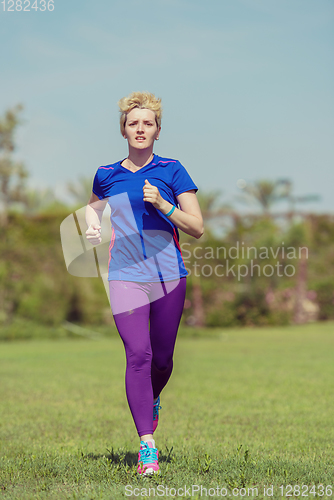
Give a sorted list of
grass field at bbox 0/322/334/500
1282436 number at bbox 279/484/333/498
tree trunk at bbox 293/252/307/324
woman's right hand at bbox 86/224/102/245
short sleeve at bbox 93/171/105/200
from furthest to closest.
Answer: tree trunk at bbox 293/252/307/324 < short sleeve at bbox 93/171/105/200 < woman's right hand at bbox 86/224/102/245 < grass field at bbox 0/322/334/500 < 1282436 number at bbox 279/484/333/498

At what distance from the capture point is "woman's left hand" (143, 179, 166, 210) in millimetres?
3836

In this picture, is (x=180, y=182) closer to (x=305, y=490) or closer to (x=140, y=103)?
(x=140, y=103)

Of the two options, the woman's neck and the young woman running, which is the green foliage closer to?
the young woman running

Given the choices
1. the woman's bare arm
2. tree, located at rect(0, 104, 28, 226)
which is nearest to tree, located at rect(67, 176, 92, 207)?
tree, located at rect(0, 104, 28, 226)

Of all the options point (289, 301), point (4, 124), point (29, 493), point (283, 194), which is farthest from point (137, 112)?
point (283, 194)

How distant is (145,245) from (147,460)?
1404mm

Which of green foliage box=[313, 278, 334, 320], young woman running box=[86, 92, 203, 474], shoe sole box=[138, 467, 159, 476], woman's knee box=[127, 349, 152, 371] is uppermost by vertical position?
young woman running box=[86, 92, 203, 474]

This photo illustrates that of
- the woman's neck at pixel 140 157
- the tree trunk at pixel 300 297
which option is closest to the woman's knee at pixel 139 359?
the woman's neck at pixel 140 157

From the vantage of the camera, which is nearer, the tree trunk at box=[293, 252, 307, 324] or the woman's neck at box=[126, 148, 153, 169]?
the woman's neck at box=[126, 148, 153, 169]

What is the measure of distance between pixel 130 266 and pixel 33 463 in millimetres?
1689

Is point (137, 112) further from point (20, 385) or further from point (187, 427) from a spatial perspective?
point (20, 385)

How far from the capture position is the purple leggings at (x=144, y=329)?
3971 millimetres

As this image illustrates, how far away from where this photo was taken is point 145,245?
4094 mm

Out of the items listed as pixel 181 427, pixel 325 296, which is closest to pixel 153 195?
pixel 181 427
